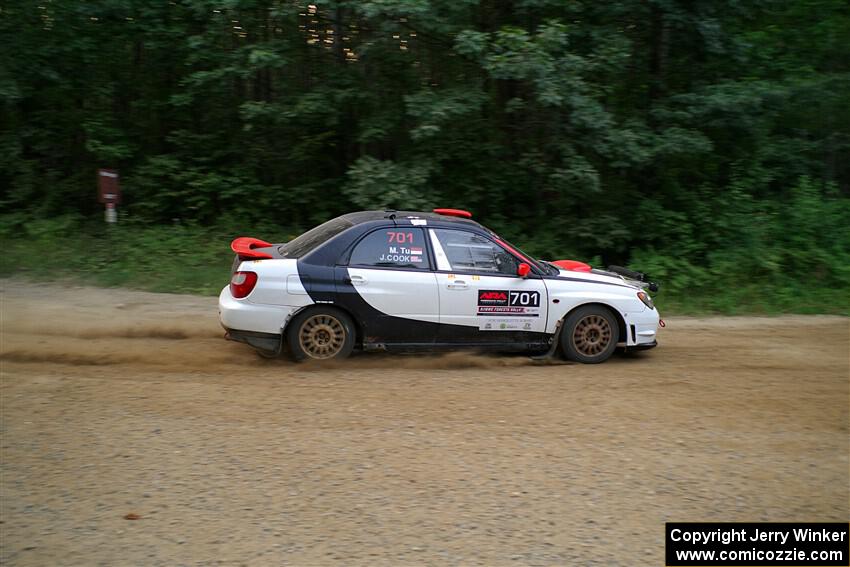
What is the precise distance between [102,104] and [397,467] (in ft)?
47.3

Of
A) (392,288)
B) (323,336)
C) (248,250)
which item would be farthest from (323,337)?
(248,250)

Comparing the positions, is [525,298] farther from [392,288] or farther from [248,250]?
[248,250]

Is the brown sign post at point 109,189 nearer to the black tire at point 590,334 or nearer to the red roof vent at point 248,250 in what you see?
the red roof vent at point 248,250

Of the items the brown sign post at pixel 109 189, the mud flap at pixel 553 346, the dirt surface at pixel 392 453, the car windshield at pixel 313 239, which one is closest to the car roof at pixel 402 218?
the car windshield at pixel 313 239

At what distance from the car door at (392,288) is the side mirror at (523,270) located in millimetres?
948

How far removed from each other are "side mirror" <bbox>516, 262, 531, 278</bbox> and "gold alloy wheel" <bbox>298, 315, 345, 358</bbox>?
6.61 feet

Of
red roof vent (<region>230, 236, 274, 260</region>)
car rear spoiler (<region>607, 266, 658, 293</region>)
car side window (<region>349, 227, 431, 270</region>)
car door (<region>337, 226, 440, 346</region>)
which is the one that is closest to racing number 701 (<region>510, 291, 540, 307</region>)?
car door (<region>337, 226, 440, 346</region>)

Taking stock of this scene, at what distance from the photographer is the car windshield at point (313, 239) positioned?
802cm

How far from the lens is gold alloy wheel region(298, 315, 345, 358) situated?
25.7ft

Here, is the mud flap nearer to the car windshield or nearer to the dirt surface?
the dirt surface

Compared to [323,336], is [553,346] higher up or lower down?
lower down

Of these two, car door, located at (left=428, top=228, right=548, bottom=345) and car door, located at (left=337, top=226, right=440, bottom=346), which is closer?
car door, located at (left=337, top=226, right=440, bottom=346)

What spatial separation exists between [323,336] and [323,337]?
12mm

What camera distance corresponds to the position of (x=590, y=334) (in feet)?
27.5
